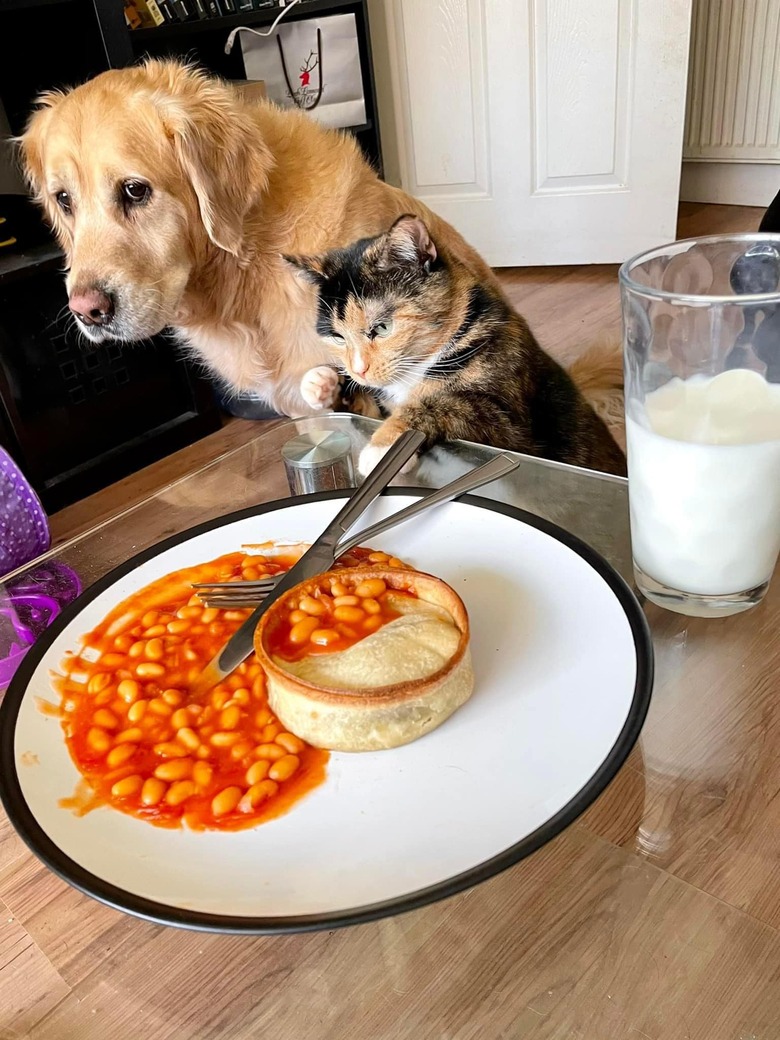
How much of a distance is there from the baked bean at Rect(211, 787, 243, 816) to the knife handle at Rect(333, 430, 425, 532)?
0.27 m

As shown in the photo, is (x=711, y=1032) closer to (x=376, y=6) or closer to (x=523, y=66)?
(x=523, y=66)

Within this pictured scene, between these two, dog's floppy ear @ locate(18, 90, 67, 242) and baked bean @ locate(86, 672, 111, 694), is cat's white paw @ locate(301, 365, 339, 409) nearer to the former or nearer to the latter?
dog's floppy ear @ locate(18, 90, 67, 242)

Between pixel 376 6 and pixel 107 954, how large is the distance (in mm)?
2786

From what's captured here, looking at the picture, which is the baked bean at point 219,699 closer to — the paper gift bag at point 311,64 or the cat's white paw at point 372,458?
the cat's white paw at point 372,458

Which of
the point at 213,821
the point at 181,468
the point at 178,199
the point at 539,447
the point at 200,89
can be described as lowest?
the point at 181,468

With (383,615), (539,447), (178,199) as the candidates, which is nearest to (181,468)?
(178,199)

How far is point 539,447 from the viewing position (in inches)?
40.1

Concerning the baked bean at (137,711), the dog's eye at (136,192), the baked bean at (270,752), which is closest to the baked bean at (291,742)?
the baked bean at (270,752)

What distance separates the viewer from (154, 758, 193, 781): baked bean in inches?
20.4

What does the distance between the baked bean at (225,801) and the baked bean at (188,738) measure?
47 millimetres

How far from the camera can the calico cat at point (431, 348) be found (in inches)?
37.9

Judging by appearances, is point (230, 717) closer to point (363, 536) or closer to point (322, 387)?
point (363, 536)

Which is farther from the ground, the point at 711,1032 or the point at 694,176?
the point at 711,1032

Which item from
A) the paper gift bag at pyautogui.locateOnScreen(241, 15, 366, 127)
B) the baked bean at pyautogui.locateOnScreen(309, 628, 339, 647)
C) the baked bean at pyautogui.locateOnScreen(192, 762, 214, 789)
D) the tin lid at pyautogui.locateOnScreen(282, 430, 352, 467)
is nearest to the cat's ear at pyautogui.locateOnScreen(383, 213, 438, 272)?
the tin lid at pyautogui.locateOnScreen(282, 430, 352, 467)
